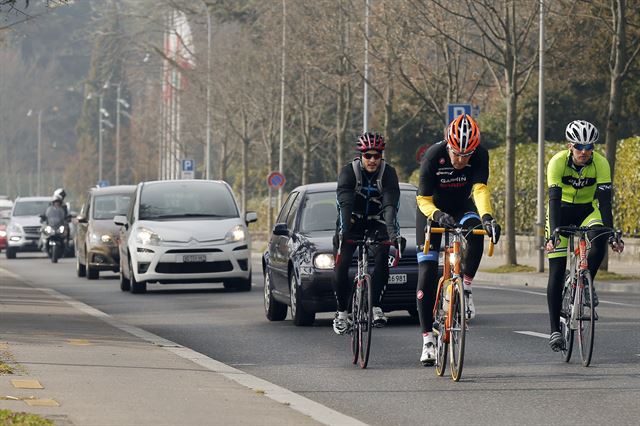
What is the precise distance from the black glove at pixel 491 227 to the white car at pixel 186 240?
1354 centimetres

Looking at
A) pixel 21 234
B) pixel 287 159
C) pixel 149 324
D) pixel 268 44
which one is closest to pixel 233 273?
pixel 149 324

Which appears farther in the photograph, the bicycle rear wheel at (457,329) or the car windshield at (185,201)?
the car windshield at (185,201)

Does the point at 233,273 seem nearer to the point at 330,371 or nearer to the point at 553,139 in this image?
the point at 330,371

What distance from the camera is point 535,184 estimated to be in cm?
3972

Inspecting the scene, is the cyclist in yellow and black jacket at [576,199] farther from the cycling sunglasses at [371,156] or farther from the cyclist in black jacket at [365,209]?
the cycling sunglasses at [371,156]

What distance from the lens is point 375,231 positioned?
13.3 meters

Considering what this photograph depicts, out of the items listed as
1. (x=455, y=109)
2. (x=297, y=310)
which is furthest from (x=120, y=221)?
(x=297, y=310)

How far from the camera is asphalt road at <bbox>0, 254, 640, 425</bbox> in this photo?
10.4 meters

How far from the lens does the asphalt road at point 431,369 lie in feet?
34.1

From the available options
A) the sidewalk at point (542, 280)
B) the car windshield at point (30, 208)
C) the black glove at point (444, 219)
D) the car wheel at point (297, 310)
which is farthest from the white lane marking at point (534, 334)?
the car windshield at point (30, 208)

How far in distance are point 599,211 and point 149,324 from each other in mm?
7185

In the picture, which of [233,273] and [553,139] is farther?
[553,139]

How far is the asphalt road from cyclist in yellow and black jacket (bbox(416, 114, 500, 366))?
678 millimetres

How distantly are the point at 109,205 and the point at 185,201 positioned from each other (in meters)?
7.17
